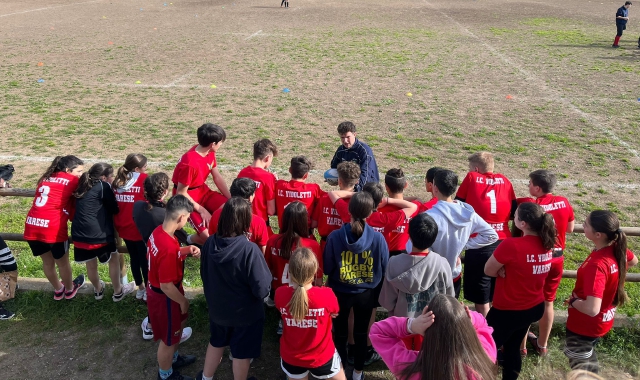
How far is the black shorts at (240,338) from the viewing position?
367cm

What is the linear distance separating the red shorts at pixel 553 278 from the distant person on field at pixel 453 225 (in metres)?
0.50

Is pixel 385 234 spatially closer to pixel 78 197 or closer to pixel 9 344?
pixel 78 197

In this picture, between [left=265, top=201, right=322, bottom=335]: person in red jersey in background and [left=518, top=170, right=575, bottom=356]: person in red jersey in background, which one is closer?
[left=265, top=201, right=322, bottom=335]: person in red jersey in background

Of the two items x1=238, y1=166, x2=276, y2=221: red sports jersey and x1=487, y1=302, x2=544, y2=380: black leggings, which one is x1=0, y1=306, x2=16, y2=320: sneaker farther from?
x1=487, y1=302, x2=544, y2=380: black leggings

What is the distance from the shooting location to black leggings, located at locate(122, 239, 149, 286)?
4.89 metres

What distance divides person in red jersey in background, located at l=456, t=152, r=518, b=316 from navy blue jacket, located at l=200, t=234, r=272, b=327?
76.3 inches

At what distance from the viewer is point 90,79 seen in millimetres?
14422

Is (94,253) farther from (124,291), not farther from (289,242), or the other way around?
(289,242)

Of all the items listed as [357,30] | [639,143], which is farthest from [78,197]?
[357,30]

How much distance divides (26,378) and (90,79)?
12.2 m

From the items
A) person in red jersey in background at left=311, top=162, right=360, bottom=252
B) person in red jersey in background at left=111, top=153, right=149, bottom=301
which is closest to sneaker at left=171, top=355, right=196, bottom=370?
person in red jersey in background at left=111, top=153, right=149, bottom=301

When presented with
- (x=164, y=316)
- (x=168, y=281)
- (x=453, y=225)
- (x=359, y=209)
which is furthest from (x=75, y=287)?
(x=453, y=225)

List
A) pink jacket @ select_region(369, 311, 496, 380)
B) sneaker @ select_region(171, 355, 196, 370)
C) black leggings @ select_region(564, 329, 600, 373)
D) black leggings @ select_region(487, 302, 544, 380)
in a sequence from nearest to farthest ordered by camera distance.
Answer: pink jacket @ select_region(369, 311, 496, 380), black leggings @ select_region(487, 302, 544, 380), black leggings @ select_region(564, 329, 600, 373), sneaker @ select_region(171, 355, 196, 370)

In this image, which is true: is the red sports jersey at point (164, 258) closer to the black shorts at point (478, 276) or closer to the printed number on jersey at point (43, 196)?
the printed number on jersey at point (43, 196)
